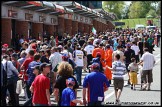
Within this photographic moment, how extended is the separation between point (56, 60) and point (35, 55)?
259 cm

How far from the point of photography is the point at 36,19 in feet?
111

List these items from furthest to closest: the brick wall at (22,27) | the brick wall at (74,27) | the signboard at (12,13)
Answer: the brick wall at (74,27) < the brick wall at (22,27) < the signboard at (12,13)

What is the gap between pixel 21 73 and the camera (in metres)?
13.3

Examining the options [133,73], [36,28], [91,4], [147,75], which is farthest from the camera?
[91,4]

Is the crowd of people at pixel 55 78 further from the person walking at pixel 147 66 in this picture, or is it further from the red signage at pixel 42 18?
the red signage at pixel 42 18

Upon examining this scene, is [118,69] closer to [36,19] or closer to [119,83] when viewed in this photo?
[119,83]

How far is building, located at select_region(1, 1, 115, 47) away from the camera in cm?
2803

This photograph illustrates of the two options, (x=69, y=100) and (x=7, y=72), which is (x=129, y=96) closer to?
(x=7, y=72)

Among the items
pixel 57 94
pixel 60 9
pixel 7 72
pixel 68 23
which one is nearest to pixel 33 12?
pixel 60 9

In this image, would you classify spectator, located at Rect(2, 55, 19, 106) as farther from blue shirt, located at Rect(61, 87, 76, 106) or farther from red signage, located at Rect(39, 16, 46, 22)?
red signage, located at Rect(39, 16, 46, 22)

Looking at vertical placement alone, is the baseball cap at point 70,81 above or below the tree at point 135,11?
below

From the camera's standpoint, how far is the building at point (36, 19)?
28.0 meters

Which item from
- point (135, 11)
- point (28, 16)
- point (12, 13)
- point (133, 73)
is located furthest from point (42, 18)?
point (135, 11)

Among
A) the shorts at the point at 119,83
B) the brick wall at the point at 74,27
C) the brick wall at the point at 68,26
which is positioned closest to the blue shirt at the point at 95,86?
the shorts at the point at 119,83
